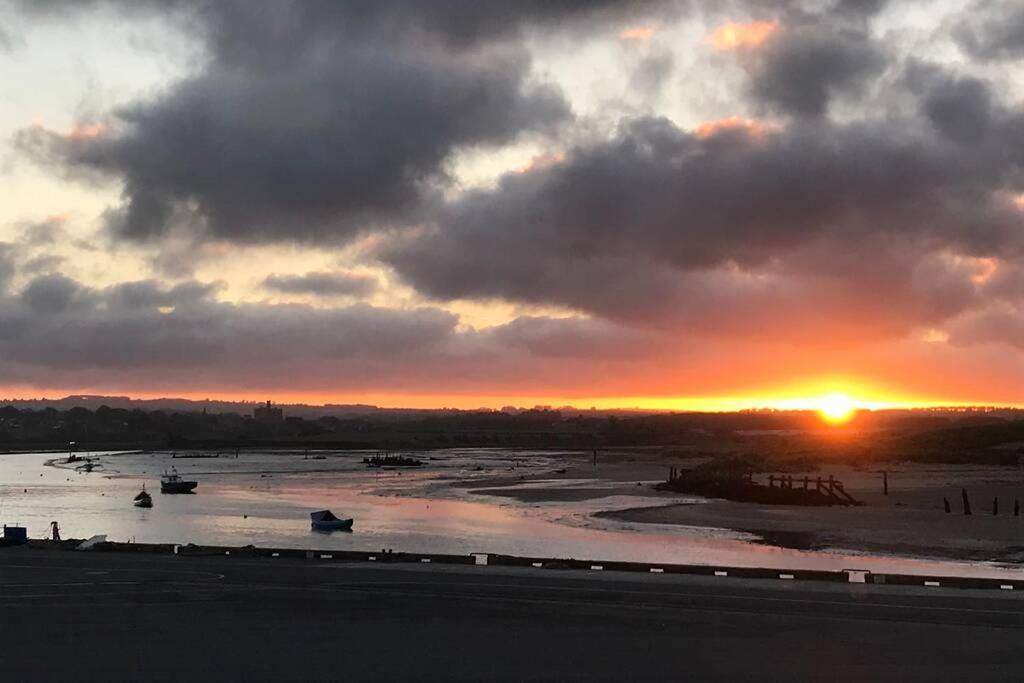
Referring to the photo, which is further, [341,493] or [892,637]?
[341,493]

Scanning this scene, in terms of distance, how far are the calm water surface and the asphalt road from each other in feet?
53.2

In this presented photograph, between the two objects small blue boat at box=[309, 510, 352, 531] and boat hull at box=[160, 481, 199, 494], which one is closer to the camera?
small blue boat at box=[309, 510, 352, 531]

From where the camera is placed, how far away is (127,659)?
2188cm

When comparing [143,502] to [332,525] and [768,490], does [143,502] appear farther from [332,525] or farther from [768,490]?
[768,490]

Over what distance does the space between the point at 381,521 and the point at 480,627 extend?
159 ft

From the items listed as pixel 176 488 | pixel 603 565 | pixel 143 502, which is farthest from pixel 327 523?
pixel 176 488

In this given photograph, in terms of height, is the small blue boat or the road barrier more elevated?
the road barrier

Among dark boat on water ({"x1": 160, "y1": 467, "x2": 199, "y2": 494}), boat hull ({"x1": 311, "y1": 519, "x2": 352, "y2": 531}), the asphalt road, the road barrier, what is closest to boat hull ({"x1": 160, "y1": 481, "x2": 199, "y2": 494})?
dark boat on water ({"x1": 160, "y1": 467, "x2": 199, "y2": 494})

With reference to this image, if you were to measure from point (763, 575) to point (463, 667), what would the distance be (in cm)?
1708

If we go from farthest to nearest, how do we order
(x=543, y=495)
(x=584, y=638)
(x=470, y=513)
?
(x=543, y=495)
(x=470, y=513)
(x=584, y=638)

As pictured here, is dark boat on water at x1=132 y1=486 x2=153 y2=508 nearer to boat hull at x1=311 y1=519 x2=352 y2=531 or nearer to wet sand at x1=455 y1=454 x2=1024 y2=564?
boat hull at x1=311 y1=519 x2=352 y2=531

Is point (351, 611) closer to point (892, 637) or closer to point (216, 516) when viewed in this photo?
point (892, 637)

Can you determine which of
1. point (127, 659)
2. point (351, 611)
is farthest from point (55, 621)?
point (351, 611)

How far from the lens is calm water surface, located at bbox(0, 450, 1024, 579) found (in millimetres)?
50844
